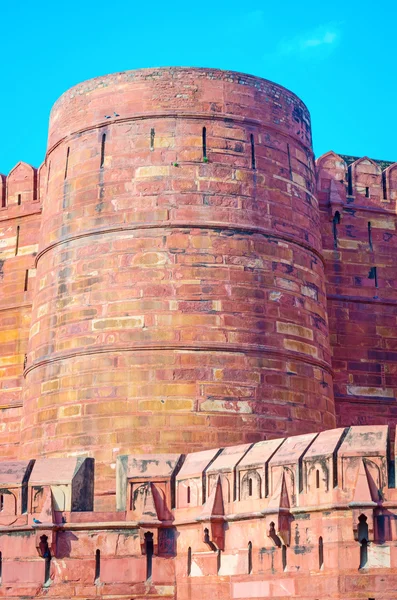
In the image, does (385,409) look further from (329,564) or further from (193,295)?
(329,564)

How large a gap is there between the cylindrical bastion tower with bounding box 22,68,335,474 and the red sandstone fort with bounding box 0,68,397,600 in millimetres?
28

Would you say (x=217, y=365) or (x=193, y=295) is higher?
(x=193, y=295)

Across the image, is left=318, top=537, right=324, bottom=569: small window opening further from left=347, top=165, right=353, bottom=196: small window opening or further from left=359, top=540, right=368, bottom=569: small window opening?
left=347, top=165, right=353, bottom=196: small window opening

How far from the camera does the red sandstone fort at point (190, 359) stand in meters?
11.5

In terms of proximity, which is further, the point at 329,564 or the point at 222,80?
the point at 222,80

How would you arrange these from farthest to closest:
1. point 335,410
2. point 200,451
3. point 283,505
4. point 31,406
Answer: point 335,410 < point 31,406 < point 200,451 < point 283,505

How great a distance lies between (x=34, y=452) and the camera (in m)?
14.8

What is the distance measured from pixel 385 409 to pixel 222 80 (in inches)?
226

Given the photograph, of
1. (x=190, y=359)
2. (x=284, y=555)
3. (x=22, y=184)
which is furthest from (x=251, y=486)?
(x=22, y=184)

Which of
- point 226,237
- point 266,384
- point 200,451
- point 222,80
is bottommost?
point 200,451

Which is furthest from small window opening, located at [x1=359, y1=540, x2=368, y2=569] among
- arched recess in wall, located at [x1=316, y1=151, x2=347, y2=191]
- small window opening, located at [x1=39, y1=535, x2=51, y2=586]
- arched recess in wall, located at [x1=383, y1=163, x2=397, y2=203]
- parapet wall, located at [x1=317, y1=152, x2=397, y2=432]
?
arched recess in wall, located at [x1=383, y1=163, x2=397, y2=203]

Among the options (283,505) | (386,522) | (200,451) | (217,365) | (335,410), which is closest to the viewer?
(386,522)

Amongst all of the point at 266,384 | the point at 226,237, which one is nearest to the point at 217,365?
the point at 266,384

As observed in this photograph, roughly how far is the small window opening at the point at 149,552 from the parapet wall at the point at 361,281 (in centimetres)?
536
